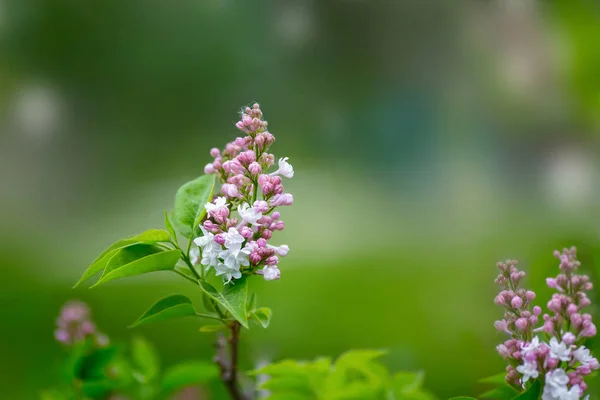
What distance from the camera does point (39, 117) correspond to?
5.05 feet

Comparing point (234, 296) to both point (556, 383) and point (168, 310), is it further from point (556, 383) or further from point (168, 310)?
point (556, 383)

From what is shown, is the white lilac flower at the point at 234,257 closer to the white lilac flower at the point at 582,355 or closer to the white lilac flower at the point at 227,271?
the white lilac flower at the point at 227,271

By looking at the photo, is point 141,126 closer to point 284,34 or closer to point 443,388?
point 284,34

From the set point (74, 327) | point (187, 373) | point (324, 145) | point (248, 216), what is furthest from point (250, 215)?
point (324, 145)

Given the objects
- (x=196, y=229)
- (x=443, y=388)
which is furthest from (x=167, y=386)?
(x=443, y=388)

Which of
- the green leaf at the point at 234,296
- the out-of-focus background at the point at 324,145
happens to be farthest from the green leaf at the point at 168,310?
the out-of-focus background at the point at 324,145

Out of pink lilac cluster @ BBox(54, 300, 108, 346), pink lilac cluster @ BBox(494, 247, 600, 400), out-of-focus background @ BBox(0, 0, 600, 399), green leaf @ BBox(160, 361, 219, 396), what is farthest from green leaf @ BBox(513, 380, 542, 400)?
out-of-focus background @ BBox(0, 0, 600, 399)

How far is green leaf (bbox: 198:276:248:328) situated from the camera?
34cm

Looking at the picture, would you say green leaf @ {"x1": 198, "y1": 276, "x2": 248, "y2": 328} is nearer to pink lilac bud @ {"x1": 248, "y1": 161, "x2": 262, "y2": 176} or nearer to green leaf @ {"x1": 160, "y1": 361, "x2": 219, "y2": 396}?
pink lilac bud @ {"x1": 248, "y1": 161, "x2": 262, "y2": 176}

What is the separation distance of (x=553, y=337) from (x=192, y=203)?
0.79 feet

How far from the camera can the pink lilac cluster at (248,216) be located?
0.37 meters

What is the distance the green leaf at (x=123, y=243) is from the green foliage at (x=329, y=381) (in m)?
0.16

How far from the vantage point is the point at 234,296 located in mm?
359

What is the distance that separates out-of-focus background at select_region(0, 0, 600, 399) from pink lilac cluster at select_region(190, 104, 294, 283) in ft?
2.82
